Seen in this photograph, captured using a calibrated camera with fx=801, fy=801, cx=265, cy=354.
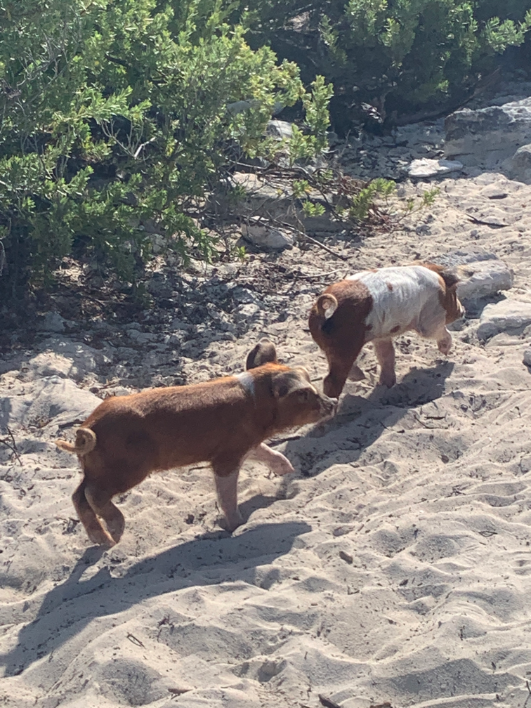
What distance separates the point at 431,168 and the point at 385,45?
272cm

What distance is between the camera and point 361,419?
6344mm

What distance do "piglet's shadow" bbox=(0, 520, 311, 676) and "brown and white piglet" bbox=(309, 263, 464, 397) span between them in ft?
5.63

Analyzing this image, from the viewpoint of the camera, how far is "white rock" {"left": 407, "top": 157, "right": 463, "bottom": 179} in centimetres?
1183

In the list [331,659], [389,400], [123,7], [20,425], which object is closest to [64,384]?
[20,425]

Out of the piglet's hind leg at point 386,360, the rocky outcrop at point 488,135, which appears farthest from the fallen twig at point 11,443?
the rocky outcrop at point 488,135

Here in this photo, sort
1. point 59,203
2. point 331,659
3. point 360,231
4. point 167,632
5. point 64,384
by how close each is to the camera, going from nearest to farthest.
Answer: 1. point 331,659
2. point 167,632
3. point 64,384
4. point 59,203
5. point 360,231

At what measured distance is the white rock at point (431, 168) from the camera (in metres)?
11.8

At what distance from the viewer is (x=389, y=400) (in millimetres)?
6645

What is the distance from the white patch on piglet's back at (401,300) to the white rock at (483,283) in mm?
1141

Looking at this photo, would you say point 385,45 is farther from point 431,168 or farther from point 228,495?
point 228,495

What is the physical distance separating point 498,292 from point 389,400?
7.35ft

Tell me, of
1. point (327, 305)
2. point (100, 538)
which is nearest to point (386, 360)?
point (327, 305)

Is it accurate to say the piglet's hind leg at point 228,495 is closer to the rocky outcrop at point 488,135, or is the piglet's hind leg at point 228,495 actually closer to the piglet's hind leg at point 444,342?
the piglet's hind leg at point 444,342

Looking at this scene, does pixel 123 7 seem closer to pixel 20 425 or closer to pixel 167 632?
pixel 20 425
